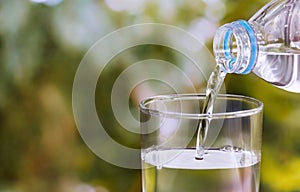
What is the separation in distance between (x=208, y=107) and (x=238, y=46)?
0.35 ft

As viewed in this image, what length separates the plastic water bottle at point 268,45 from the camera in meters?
0.65

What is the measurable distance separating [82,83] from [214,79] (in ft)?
0.88

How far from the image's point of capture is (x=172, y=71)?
0.92 meters

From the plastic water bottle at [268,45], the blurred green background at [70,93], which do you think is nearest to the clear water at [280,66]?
the plastic water bottle at [268,45]

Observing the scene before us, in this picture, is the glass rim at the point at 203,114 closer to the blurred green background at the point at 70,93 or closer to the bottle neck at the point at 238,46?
the bottle neck at the point at 238,46

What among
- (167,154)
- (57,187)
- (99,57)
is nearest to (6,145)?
(57,187)

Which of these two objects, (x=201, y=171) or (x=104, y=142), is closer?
(x=201, y=171)

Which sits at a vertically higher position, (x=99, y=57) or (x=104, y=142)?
(x=99, y=57)

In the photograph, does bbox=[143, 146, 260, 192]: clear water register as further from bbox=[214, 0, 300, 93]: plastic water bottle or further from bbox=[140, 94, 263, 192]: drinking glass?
bbox=[214, 0, 300, 93]: plastic water bottle

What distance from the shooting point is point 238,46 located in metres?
0.65

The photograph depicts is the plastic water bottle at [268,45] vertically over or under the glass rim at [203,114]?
over

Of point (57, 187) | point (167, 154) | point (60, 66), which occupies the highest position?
point (60, 66)

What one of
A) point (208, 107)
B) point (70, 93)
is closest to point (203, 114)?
point (208, 107)

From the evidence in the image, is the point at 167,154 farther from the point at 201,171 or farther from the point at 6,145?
the point at 6,145
